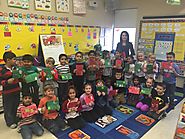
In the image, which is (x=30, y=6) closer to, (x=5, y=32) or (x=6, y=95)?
(x=5, y=32)

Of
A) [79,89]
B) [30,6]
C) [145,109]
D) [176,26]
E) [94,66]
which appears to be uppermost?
[30,6]

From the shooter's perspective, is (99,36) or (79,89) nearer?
(79,89)

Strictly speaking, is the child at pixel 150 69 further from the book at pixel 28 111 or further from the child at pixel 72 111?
the book at pixel 28 111

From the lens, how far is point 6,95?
7.73 feet

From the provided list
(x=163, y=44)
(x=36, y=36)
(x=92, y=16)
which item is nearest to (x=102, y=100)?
(x=36, y=36)

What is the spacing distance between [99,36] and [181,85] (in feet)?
8.64

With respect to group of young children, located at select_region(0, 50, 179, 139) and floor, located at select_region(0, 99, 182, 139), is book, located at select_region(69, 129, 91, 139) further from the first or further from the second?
floor, located at select_region(0, 99, 182, 139)

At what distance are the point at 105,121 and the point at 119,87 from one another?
34.5 inches

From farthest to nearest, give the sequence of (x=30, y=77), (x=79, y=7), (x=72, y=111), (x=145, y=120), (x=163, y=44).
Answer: (x=163, y=44) → (x=79, y=7) → (x=145, y=120) → (x=72, y=111) → (x=30, y=77)

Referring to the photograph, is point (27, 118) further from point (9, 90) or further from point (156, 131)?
point (156, 131)

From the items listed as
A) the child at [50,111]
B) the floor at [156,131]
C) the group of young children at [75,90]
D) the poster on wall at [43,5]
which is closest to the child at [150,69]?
the group of young children at [75,90]

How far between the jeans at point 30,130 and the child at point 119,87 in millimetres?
1523

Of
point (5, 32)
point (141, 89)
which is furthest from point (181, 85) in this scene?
point (5, 32)

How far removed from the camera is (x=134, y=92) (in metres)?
3.12
